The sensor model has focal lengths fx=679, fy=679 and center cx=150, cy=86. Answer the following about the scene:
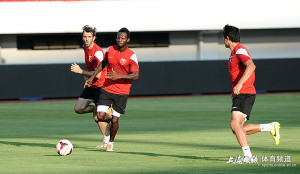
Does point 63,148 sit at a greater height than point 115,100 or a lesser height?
lesser

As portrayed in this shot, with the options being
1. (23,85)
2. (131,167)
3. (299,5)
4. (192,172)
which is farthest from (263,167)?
(299,5)

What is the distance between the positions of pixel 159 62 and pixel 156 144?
→ 862 inches

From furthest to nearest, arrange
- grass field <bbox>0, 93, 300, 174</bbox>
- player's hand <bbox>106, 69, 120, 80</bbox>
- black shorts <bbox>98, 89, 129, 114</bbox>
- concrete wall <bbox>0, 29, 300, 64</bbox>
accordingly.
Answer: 1. concrete wall <bbox>0, 29, 300, 64</bbox>
2. black shorts <bbox>98, 89, 129, 114</bbox>
3. player's hand <bbox>106, 69, 120, 80</bbox>
4. grass field <bbox>0, 93, 300, 174</bbox>

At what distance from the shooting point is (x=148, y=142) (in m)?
14.2

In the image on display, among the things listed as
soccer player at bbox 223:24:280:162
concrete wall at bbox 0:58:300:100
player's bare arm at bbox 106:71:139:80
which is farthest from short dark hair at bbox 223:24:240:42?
concrete wall at bbox 0:58:300:100

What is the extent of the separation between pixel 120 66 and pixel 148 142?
2357 mm

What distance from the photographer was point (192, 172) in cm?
962

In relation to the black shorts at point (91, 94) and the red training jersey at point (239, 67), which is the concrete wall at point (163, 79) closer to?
the black shorts at point (91, 94)

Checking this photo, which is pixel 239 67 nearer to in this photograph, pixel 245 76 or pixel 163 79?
pixel 245 76

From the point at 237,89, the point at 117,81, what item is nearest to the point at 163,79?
the point at 117,81

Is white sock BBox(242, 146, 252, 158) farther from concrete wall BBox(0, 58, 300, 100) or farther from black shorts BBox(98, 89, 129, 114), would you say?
concrete wall BBox(0, 58, 300, 100)

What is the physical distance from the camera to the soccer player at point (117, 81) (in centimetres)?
1243

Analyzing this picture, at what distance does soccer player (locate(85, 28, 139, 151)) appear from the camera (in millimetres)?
12429

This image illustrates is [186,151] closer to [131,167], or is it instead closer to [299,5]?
[131,167]
